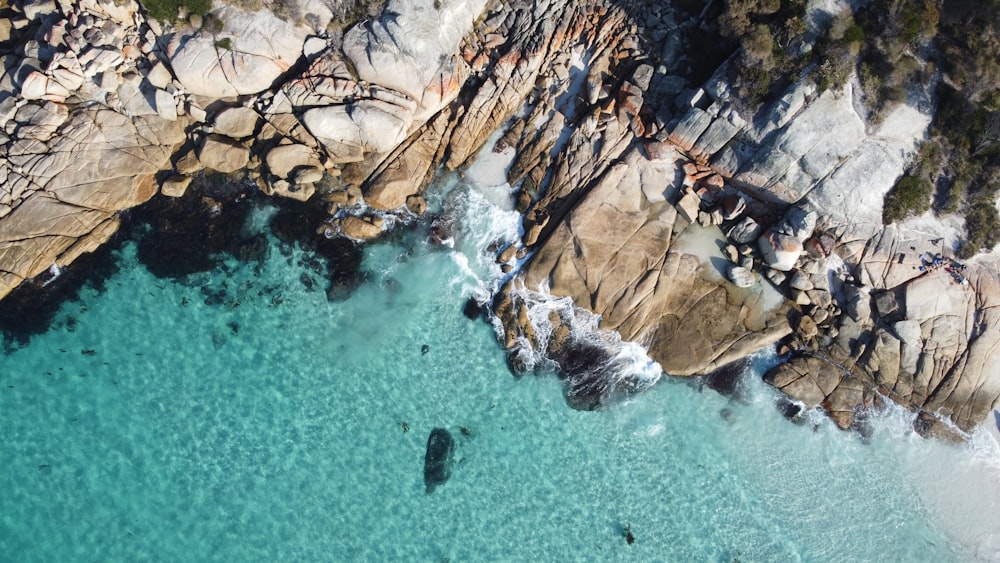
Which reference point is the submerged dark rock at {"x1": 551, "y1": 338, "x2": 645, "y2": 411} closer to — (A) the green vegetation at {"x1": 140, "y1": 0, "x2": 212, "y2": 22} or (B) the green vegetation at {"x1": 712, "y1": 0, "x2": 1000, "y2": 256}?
(B) the green vegetation at {"x1": 712, "y1": 0, "x2": 1000, "y2": 256}

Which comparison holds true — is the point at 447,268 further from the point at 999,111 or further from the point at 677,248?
the point at 999,111

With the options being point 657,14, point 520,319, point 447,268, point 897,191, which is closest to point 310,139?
point 447,268

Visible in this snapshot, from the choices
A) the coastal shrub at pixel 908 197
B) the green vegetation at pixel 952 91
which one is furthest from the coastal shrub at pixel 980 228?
the coastal shrub at pixel 908 197

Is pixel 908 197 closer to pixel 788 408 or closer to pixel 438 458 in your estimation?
pixel 788 408

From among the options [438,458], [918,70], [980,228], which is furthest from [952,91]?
[438,458]

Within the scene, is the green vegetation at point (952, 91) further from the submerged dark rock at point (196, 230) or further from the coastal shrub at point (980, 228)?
the submerged dark rock at point (196, 230)

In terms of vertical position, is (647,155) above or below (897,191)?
above
